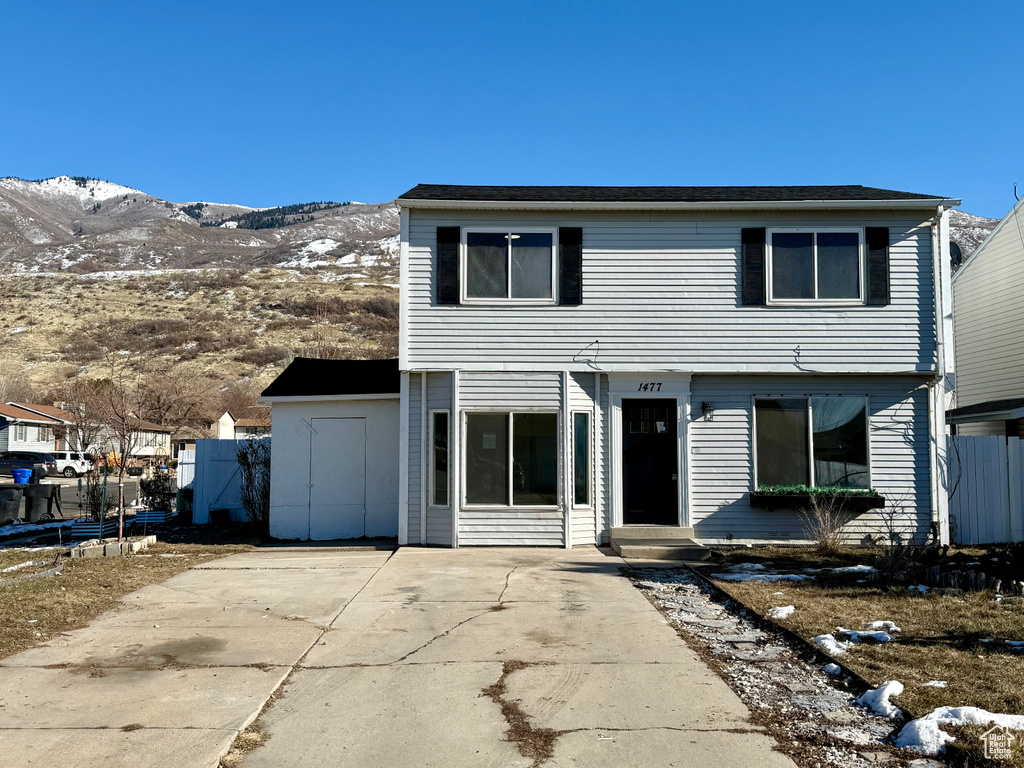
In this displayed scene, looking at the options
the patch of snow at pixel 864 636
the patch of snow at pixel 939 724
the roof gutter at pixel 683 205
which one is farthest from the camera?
the roof gutter at pixel 683 205

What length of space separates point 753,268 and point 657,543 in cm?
489

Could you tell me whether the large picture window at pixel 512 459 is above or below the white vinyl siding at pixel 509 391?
below

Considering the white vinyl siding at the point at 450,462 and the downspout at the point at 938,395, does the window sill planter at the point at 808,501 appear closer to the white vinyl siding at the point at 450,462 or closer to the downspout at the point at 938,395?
the downspout at the point at 938,395

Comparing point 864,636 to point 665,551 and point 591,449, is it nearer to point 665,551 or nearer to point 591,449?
point 665,551

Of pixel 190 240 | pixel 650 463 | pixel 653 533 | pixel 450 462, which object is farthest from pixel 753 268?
pixel 190 240

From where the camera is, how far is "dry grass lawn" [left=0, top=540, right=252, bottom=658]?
7.80 metres

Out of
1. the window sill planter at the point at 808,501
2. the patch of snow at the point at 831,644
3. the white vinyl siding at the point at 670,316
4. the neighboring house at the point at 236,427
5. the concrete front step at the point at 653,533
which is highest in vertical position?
the white vinyl siding at the point at 670,316

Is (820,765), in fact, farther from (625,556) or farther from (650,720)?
(625,556)

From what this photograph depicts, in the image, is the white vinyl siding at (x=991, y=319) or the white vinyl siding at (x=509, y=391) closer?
the white vinyl siding at (x=509, y=391)

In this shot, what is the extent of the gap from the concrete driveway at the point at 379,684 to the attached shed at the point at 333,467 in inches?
200

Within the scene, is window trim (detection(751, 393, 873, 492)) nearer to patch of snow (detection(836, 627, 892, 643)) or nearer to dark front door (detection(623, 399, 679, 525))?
dark front door (detection(623, 399, 679, 525))

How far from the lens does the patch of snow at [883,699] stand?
527 cm

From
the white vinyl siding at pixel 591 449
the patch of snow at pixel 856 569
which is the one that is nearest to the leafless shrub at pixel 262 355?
the white vinyl siding at pixel 591 449

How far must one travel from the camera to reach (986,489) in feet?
46.6
